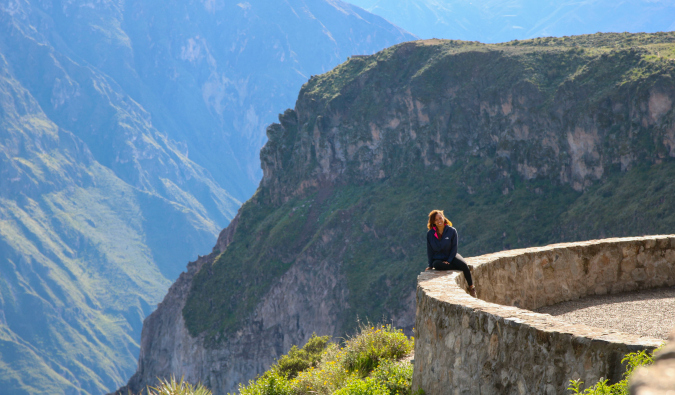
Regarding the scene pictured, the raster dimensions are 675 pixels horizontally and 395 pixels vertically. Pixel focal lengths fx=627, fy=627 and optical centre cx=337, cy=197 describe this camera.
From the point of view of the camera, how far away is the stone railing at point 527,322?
537 cm

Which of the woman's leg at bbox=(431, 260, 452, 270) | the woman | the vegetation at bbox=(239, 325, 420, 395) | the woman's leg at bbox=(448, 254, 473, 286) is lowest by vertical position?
the vegetation at bbox=(239, 325, 420, 395)

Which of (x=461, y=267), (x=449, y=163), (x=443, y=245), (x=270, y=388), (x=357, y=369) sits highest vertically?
(x=449, y=163)

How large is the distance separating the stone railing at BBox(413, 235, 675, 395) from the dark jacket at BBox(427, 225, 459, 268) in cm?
40

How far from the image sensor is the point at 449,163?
92.6 m

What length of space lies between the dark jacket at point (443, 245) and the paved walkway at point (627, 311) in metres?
1.78

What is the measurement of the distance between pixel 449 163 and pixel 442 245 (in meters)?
84.9

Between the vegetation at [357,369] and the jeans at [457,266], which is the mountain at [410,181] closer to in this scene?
the vegetation at [357,369]

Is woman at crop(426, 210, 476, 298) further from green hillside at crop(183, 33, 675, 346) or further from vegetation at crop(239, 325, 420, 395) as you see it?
green hillside at crop(183, 33, 675, 346)

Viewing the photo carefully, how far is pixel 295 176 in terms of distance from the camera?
113000 mm

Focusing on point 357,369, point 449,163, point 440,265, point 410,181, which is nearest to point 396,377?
point 440,265

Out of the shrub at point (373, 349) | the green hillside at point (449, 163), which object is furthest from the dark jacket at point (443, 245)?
the green hillside at point (449, 163)

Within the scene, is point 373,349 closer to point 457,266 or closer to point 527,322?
point 457,266

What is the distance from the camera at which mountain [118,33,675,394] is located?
69500 millimetres

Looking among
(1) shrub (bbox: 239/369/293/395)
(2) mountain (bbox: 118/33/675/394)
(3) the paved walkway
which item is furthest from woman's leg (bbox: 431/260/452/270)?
(2) mountain (bbox: 118/33/675/394)
